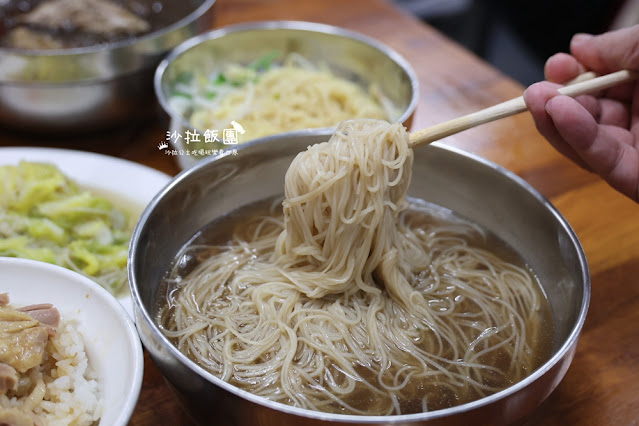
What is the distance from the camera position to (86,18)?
124 inches

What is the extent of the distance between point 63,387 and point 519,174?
220 cm

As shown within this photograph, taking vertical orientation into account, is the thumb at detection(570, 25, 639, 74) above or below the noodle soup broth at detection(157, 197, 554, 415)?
above

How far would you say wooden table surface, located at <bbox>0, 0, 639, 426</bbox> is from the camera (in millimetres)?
1865

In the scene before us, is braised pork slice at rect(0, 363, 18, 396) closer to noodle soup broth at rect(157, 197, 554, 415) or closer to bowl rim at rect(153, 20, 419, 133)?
noodle soup broth at rect(157, 197, 554, 415)

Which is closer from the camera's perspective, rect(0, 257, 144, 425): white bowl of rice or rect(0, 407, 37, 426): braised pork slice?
rect(0, 407, 37, 426): braised pork slice

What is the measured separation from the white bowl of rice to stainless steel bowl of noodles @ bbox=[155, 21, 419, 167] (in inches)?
36.7

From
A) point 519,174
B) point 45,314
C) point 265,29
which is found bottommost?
point 519,174

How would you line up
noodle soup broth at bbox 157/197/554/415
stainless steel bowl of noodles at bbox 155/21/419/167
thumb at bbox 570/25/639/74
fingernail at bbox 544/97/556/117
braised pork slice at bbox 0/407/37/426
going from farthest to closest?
stainless steel bowl of noodles at bbox 155/21/419/167, thumb at bbox 570/25/639/74, fingernail at bbox 544/97/556/117, noodle soup broth at bbox 157/197/554/415, braised pork slice at bbox 0/407/37/426

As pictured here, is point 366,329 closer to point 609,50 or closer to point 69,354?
point 69,354

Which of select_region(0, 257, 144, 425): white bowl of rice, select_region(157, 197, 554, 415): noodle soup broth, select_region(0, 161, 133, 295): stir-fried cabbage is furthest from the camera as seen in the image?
select_region(0, 161, 133, 295): stir-fried cabbage

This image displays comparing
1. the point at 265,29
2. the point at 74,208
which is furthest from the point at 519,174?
the point at 74,208

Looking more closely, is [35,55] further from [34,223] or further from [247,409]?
[247,409]

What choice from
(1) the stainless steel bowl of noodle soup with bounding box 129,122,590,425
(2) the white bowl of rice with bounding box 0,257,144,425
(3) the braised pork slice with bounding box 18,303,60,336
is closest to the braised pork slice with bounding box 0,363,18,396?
(2) the white bowl of rice with bounding box 0,257,144,425

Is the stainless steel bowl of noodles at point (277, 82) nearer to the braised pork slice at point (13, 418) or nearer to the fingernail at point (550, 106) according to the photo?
the fingernail at point (550, 106)
